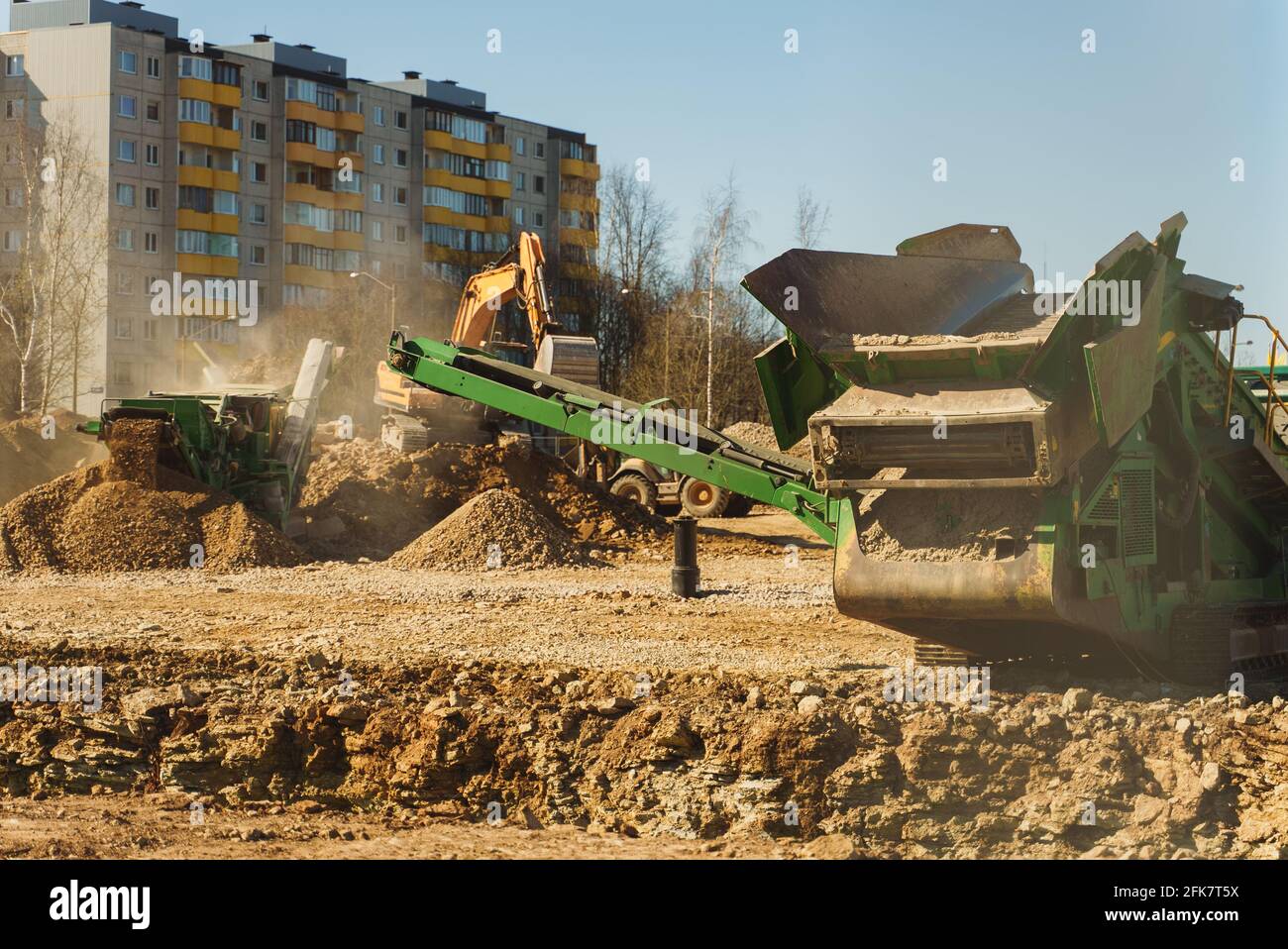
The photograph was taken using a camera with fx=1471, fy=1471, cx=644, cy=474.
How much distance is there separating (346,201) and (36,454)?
4305cm

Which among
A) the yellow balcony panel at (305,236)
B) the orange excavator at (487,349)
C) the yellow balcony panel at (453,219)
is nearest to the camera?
the orange excavator at (487,349)

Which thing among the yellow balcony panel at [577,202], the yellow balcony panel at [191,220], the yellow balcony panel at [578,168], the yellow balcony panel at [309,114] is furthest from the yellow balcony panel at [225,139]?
the yellow balcony panel at [578,168]

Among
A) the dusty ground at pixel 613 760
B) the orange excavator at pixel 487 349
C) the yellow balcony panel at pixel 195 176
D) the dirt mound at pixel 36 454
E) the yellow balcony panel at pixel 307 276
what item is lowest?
the dusty ground at pixel 613 760

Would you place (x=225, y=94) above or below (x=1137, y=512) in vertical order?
above

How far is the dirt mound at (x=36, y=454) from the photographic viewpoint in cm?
2297

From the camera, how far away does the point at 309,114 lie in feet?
209

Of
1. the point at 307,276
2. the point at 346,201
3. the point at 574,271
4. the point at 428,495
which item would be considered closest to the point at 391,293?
the point at 307,276

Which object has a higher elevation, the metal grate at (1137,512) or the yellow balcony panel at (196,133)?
the yellow balcony panel at (196,133)

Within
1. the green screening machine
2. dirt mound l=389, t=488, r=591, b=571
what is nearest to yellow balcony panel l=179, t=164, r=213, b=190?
dirt mound l=389, t=488, r=591, b=571

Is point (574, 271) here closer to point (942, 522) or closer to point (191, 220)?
point (191, 220)

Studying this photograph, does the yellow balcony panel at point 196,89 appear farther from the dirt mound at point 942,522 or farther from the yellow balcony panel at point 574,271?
the dirt mound at point 942,522

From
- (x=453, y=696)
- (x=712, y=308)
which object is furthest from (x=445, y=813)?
(x=712, y=308)

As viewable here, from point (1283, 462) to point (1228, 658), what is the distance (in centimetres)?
171

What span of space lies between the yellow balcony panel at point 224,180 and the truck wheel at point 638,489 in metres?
39.8
